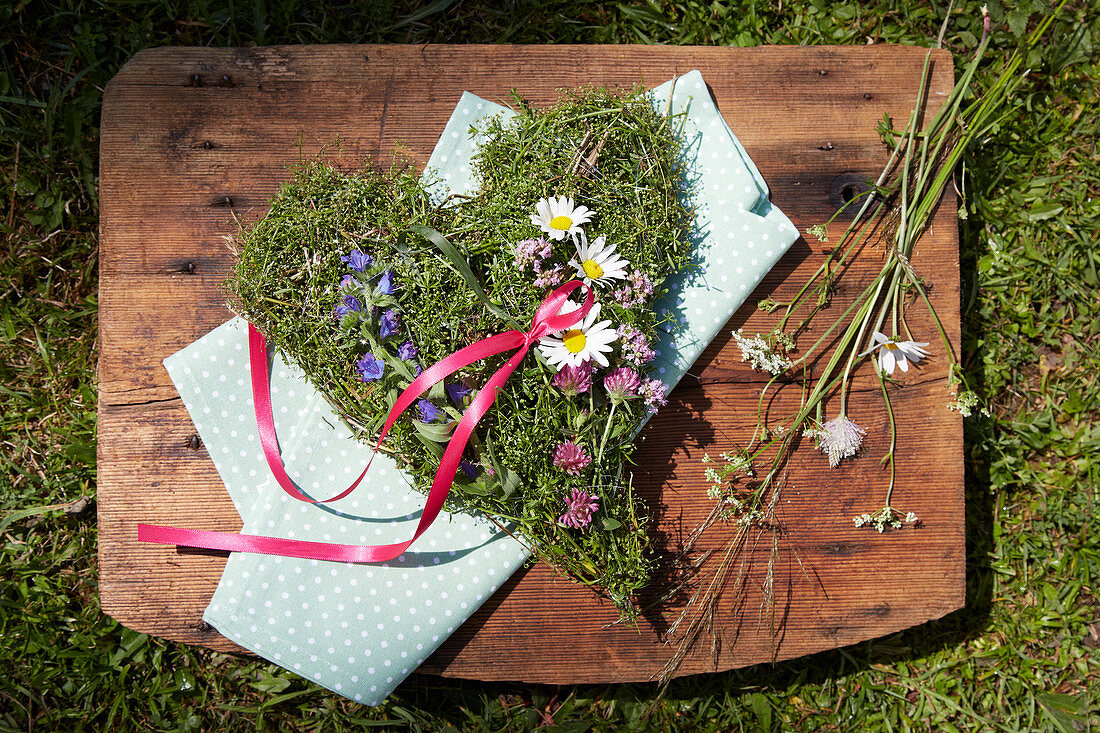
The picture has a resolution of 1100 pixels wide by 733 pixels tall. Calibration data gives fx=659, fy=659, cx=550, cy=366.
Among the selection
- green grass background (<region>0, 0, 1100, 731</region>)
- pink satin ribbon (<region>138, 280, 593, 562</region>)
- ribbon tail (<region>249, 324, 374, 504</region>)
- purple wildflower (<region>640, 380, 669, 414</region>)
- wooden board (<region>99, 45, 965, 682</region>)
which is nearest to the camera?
pink satin ribbon (<region>138, 280, 593, 562</region>)

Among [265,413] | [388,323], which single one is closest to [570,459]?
[388,323]

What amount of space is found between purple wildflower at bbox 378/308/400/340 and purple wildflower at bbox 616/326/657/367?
0.47m

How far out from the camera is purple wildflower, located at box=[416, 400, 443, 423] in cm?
136

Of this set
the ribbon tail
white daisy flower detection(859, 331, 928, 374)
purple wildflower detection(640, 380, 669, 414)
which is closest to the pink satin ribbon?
the ribbon tail

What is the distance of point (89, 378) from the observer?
196 cm

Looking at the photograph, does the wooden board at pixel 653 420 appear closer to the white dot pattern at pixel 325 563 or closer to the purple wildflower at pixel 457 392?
the white dot pattern at pixel 325 563

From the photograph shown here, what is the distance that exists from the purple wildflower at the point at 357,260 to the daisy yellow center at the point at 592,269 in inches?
17.9

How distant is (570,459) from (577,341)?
9.8 inches

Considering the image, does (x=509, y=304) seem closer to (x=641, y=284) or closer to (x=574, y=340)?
(x=574, y=340)

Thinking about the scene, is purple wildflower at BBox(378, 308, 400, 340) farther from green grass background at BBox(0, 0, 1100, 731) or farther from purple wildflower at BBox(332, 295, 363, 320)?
green grass background at BBox(0, 0, 1100, 731)

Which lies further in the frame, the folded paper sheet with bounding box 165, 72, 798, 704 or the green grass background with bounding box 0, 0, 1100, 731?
the green grass background with bounding box 0, 0, 1100, 731

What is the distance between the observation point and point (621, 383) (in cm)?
140

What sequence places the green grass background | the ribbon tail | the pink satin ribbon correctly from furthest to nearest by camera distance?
the green grass background → the ribbon tail → the pink satin ribbon

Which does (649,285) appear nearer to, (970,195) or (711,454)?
(711,454)
